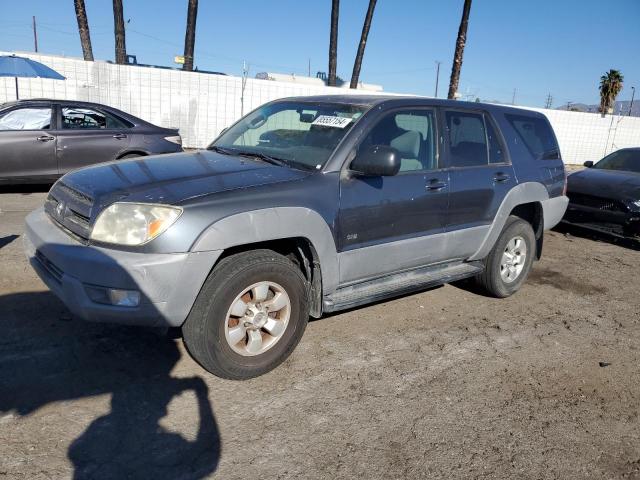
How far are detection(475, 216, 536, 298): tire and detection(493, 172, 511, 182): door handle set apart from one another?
0.45 m

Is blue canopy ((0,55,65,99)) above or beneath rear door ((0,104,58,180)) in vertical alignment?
above

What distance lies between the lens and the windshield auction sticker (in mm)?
3824

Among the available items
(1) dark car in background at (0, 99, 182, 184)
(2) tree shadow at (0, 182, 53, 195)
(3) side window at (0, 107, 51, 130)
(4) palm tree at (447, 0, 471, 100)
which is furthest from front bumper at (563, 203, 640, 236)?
(4) palm tree at (447, 0, 471, 100)

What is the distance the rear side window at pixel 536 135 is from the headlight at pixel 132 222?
3.60m

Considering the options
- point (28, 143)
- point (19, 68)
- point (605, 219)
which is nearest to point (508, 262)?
point (605, 219)

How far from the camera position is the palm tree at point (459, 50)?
19.4m

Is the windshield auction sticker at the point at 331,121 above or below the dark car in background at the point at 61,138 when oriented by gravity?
above

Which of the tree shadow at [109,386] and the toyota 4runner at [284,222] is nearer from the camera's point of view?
the tree shadow at [109,386]

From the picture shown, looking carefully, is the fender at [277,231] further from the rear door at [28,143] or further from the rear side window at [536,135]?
the rear door at [28,143]

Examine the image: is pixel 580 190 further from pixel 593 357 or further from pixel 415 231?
pixel 415 231

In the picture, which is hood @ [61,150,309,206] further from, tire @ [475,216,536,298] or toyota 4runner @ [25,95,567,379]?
tire @ [475,216,536,298]

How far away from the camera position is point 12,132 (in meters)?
7.95

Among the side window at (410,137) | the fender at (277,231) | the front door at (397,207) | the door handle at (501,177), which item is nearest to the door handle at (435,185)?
the front door at (397,207)

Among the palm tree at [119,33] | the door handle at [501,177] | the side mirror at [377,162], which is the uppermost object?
the palm tree at [119,33]
